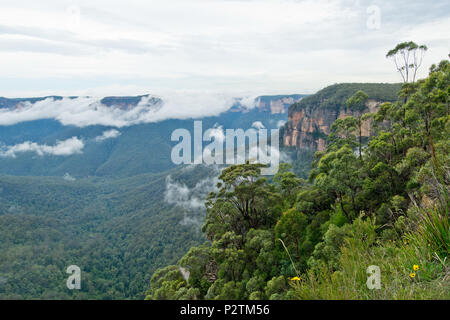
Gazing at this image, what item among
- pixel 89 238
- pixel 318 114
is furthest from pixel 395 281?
pixel 89 238

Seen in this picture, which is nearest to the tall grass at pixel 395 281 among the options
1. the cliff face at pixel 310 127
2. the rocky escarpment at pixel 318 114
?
the rocky escarpment at pixel 318 114

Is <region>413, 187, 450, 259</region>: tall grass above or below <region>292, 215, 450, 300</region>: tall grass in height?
above

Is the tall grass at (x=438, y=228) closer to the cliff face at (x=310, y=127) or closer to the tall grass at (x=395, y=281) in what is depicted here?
the tall grass at (x=395, y=281)

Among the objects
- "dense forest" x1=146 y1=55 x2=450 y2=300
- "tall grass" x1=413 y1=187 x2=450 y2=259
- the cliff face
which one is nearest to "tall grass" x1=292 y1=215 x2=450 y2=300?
"tall grass" x1=413 y1=187 x2=450 y2=259

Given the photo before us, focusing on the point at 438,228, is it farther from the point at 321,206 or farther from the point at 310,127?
the point at 310,127

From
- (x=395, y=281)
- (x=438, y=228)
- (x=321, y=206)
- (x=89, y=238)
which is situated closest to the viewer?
(x=395, y=281)

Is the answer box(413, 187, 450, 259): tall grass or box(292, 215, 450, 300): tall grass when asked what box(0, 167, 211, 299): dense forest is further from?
box(413, 187, 450, 259): tall grass

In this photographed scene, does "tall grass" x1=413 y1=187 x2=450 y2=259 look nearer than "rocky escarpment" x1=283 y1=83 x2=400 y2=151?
Yes
